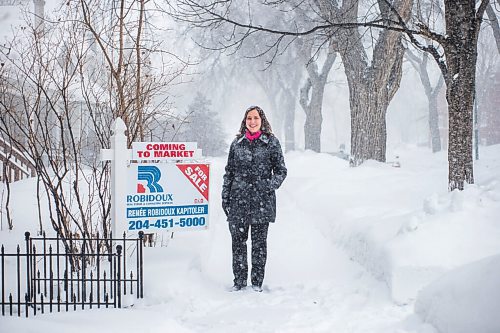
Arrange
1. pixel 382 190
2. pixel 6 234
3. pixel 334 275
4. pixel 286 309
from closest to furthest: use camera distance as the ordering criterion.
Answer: pixel 286 309 < pixel 334 275 < pixel 6 234 < pixel 382 190

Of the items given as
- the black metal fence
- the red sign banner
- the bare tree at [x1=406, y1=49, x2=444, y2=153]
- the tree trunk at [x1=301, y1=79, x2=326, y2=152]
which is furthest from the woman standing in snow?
the bare tree at [x1=406, y1=49, x2=444, y2=153]

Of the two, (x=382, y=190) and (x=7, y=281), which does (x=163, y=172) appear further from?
(x=382, y=190)

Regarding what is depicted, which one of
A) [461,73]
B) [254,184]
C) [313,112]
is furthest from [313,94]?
[254,184]

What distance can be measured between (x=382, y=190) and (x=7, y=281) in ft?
22.6

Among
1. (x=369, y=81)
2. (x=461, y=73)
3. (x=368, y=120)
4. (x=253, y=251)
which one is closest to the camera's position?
(x=253, y=251)

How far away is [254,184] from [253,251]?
29.8 inches

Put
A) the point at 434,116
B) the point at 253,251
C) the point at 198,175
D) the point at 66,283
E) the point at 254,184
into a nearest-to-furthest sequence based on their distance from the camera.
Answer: the point at 66,283 < the point at 254,184 < the point at 253,251 < the point at 198,175 < the point at 434,116

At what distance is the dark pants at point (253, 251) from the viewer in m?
5.91

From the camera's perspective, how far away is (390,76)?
13.0 meters

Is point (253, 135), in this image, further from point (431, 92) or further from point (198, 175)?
point (431, 92)

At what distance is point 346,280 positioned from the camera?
20.5ft

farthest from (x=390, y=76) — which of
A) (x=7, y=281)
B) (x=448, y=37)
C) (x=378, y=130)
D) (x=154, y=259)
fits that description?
(x=7, y=281)

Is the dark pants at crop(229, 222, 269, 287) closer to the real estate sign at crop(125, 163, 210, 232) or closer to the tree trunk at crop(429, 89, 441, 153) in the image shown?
the real estate sign at crop(125, 163, 210, 232)

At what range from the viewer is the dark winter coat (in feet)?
19.0
